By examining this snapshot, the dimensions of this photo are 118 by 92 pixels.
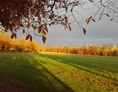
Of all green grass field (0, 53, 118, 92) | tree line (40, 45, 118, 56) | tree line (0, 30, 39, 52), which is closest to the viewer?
green grass field (0, 53, 118, 92)

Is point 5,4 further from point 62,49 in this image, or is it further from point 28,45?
point 62,49

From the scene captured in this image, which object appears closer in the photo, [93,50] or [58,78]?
[58,78]

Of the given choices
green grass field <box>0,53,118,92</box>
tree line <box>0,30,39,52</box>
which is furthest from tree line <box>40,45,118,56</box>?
green grass field <box>0,53,118,92</box>

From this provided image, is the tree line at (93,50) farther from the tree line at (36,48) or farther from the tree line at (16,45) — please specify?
the tree line at (16,45)

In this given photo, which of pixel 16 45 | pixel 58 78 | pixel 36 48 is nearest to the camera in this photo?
pixel 58 78

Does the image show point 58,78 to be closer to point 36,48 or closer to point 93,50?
point 93,50

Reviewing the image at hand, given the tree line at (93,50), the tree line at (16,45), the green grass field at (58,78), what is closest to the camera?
the green grass field at (58,78)

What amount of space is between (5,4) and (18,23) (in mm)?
628

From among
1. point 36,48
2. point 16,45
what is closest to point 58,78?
point 16,45

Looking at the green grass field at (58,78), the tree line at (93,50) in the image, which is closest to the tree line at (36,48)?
the tree line at (93,50)

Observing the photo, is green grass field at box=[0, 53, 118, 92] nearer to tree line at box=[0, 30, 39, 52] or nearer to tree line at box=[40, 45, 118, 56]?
tree line at box=[0, 30, 39, 52]

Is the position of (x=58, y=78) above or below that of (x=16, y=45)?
below

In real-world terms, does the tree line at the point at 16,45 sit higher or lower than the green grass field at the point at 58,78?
higher

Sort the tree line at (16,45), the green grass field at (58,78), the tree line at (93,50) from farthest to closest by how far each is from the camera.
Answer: the tree line at (93,50)
the tree line at (16,45)
the green grass field at (58,78)
